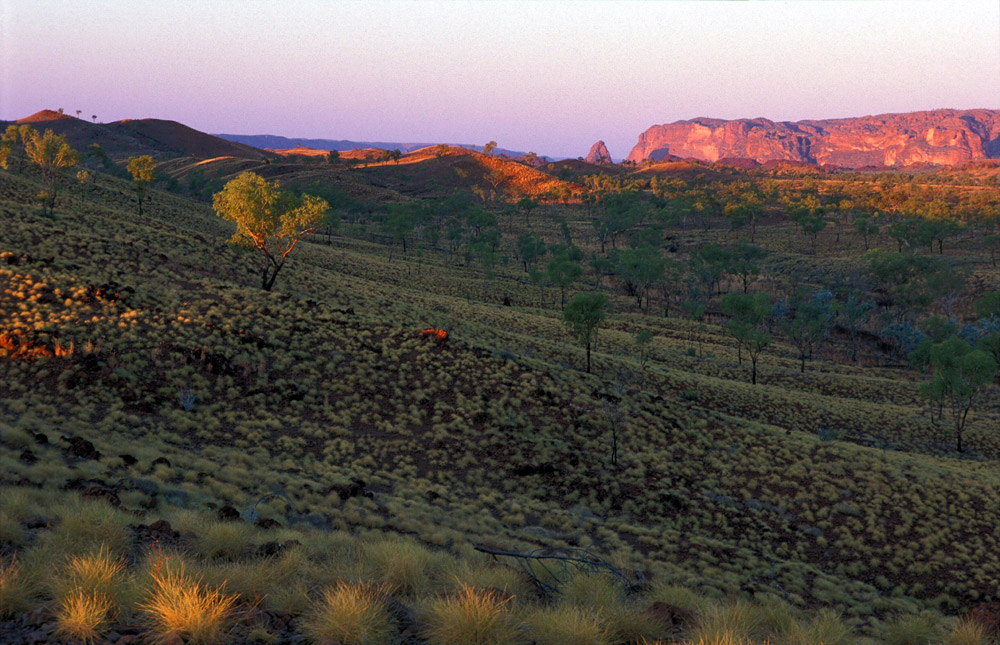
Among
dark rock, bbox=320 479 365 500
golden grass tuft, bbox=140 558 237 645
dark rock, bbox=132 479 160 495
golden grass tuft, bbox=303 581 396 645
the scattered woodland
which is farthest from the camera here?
dark rock, bbox=320 479 365 500

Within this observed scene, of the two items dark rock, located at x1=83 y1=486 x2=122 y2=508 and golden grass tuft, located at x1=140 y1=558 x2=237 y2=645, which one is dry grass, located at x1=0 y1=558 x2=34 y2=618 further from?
dark rock, located at x1=83 y1=486 x2=122 y2=508

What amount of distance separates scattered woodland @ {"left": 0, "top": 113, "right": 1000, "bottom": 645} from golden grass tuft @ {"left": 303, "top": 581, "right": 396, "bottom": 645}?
4cm

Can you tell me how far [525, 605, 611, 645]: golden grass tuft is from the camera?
20.3 feet

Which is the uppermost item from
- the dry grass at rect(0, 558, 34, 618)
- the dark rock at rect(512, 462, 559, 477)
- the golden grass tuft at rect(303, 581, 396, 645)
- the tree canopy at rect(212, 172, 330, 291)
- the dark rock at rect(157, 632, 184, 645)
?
the tree canopy at rect(212, 172, 330, 291)

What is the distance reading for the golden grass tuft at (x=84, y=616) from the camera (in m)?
5.41

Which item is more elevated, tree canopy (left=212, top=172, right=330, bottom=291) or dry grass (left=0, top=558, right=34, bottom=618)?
tree canopy (left=212, top=172, right=330, bottom=291)

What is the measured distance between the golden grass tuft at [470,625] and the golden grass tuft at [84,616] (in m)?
3.42

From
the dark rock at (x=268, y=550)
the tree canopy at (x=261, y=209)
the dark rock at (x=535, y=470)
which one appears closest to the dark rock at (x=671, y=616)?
the dark rock at (x=268, y=550)

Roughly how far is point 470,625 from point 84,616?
402cm

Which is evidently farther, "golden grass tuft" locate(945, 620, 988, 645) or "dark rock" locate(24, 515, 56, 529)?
"dark rock" locate(24, 515, 56, 529)

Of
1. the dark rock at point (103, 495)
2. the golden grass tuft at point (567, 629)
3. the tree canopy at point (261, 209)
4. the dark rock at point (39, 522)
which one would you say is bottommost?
the dark rock at point (103, 495)

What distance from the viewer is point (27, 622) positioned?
18.4 ft

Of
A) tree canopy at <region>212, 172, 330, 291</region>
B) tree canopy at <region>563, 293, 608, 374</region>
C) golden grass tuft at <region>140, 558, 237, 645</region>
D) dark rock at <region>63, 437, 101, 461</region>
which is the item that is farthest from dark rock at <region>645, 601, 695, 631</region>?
tree canopy at <region>212, 172, 330, 291</region>

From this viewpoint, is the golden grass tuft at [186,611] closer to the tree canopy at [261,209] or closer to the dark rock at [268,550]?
the dark rock at [268,550]
